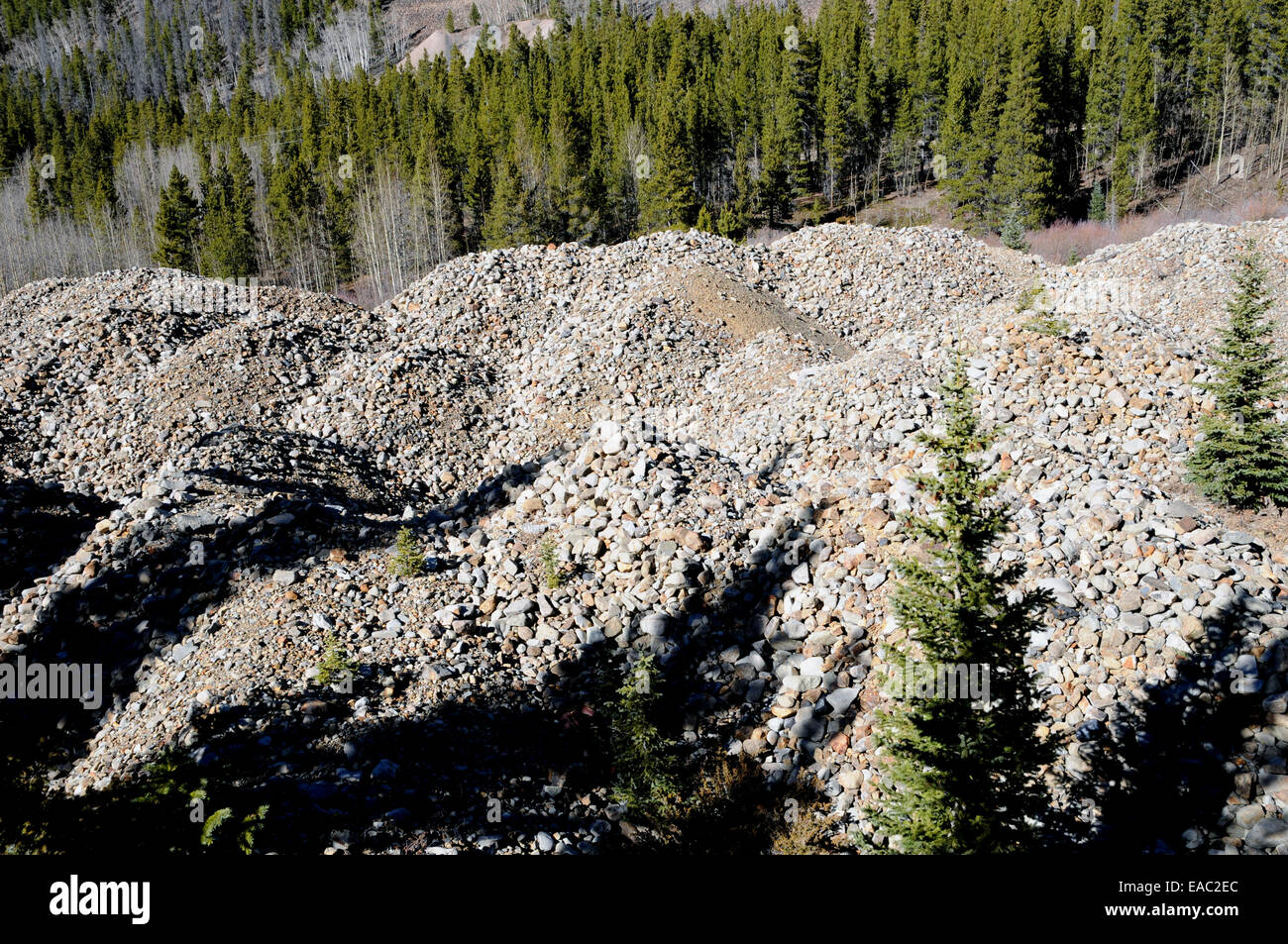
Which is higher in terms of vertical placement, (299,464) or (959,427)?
(959,427)

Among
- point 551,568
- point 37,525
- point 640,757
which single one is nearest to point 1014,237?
point 551,568

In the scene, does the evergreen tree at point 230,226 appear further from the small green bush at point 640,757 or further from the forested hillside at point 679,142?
the small green bush at point 640,757

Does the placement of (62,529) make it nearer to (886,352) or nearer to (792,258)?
(886,352)

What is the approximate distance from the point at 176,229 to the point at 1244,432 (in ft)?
204

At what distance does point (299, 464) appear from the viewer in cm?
1523

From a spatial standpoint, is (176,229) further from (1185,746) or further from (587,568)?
(1185,746)

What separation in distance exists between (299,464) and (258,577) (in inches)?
196

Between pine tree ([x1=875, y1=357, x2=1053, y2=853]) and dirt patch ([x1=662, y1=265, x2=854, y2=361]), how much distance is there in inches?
560

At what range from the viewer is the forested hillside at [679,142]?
48.6 meters

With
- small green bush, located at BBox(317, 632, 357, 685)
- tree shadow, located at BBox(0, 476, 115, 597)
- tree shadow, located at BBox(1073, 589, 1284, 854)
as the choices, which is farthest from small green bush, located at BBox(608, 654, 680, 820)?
tree shadow, located at BBox(0, 476, 115, 597)

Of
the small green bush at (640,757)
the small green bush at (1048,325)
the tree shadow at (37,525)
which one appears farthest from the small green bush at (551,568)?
the small green bush at (1048,325)

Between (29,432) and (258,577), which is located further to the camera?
(29,432)

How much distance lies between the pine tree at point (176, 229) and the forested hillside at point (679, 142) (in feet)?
0.85
